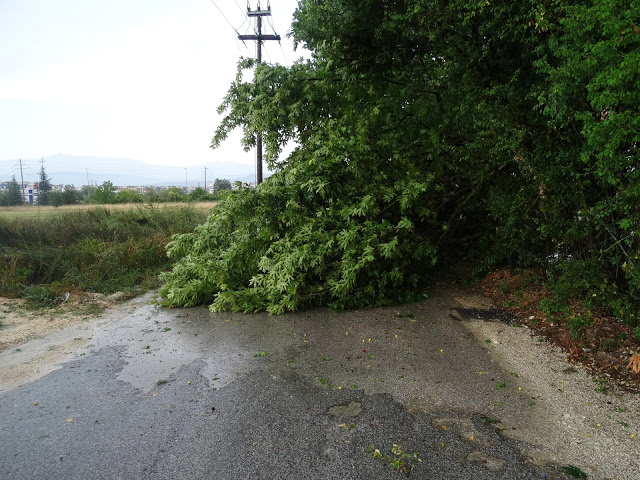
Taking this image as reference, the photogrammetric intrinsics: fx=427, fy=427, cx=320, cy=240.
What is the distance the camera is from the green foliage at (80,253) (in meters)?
9.39

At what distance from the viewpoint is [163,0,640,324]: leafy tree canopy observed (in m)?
4.52

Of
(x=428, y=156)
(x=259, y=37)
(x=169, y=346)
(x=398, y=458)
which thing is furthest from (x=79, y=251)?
(x=259, y=37)

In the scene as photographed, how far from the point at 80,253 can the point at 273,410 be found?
29.4 ft

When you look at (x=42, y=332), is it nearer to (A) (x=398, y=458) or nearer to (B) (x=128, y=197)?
(A) (x=398, y=458)

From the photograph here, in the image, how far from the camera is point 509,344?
18.6ft

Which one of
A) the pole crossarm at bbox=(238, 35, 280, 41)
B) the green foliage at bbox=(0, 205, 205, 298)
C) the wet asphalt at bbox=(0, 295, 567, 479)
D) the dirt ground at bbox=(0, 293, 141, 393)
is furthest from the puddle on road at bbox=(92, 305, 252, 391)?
the pole crossarm at bbox=(238, 35, 280, 41)

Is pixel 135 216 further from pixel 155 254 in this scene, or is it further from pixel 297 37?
pixel 297 37

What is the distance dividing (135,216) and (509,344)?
1300 cm

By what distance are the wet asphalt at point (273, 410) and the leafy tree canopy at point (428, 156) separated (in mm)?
1573

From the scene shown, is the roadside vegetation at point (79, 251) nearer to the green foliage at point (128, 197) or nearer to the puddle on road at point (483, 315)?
the green foliage at point (128, 197)

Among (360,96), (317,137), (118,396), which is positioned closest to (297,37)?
(360,96)

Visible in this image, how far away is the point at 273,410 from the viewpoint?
403 cm

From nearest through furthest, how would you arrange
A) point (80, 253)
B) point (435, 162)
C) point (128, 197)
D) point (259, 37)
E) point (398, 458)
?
1. point (398, 458)
2. point (435, 162)
3. point (80, 253)
4. point (128, 197)
5. point (259, 37)

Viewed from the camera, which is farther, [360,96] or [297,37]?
[297,37]
